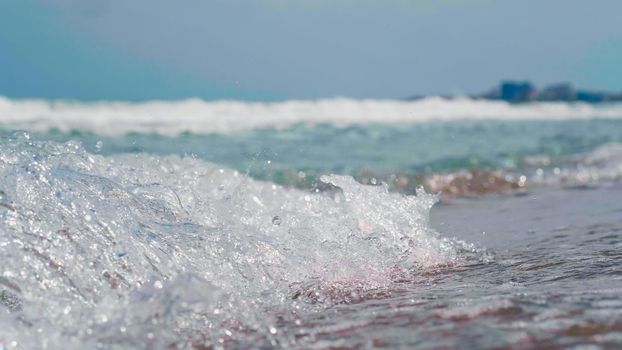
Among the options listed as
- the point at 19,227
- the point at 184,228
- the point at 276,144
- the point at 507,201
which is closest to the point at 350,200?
the point at 184,228

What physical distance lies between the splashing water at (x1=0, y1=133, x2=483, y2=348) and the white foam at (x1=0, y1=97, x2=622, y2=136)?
36.1 ft

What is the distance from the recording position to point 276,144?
39.8 ft

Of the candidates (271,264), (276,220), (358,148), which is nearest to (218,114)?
(358,148)

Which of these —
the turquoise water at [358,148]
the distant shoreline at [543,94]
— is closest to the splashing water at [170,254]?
the turquoise water at [358,148]

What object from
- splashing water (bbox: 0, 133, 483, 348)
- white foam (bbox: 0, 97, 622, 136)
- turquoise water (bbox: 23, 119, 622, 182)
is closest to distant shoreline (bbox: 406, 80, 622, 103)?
white foam (bbox: 0, 97, 622, 136)

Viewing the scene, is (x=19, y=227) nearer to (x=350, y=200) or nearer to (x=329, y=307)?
(x=329, y=307)

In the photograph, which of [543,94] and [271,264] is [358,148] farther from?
[543,94]

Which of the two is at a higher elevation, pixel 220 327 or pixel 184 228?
pixel 184 228

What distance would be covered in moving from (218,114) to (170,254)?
61.2 feet

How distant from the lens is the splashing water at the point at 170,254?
6.69 feet

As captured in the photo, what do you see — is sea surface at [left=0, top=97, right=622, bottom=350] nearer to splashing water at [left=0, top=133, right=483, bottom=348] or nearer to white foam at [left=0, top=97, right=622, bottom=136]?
splashing water at [left=0, top=133, right=483, bottom=348]

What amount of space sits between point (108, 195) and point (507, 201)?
3.75m

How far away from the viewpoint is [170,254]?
8.77ft

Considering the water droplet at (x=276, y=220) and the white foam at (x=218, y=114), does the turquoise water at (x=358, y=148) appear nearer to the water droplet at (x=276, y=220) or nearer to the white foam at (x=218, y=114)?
the white foam at (x=218, y=114)
